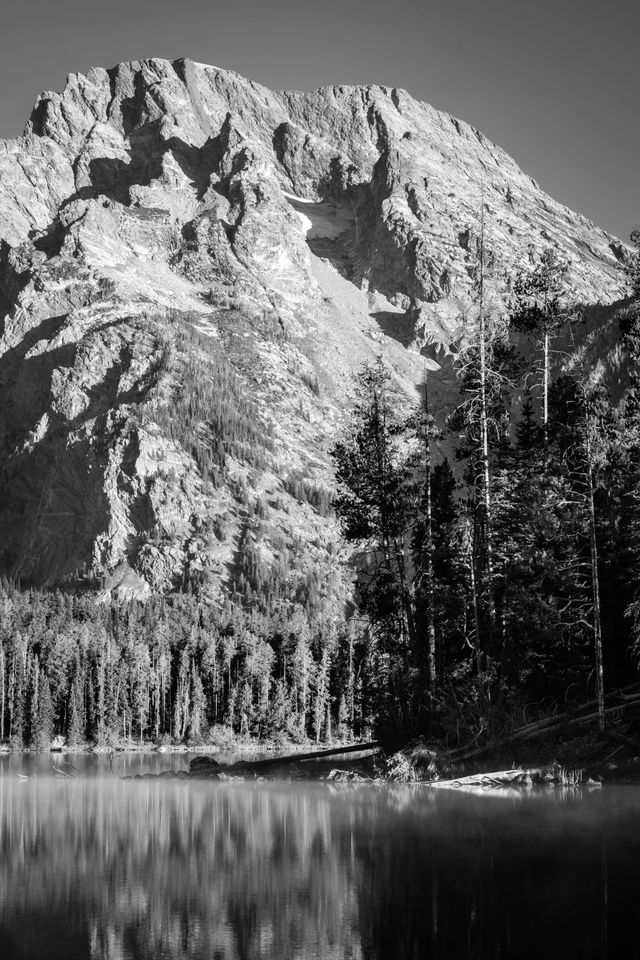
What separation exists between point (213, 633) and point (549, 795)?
385 feet

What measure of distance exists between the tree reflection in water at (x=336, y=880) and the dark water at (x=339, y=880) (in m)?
0.05

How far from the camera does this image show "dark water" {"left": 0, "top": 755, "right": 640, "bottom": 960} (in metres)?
14.6

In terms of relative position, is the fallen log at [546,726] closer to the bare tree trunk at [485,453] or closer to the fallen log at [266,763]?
the bare tree trunk at [485,453]

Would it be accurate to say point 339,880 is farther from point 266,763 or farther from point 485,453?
point 266,763

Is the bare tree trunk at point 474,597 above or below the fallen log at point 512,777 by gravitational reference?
above

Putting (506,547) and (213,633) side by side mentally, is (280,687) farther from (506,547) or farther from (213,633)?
(506,547)

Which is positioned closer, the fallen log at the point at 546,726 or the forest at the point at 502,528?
the fallen log at the point at 546,726

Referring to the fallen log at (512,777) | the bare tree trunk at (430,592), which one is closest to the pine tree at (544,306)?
the bare tree trunk at (430,592)

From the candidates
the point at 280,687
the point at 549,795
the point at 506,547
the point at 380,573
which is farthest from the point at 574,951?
the point at 280,687

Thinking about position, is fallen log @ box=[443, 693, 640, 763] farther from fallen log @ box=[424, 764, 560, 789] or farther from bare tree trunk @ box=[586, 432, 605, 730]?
fallen log @ box=[424, 764, 560, 789]

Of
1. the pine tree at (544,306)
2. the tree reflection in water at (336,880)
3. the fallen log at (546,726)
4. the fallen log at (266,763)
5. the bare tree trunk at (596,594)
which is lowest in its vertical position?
the fallen log at (266,763)

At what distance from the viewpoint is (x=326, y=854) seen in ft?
71.0

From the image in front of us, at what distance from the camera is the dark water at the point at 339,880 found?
47.9 ft

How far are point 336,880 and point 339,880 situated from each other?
0.21 ft
